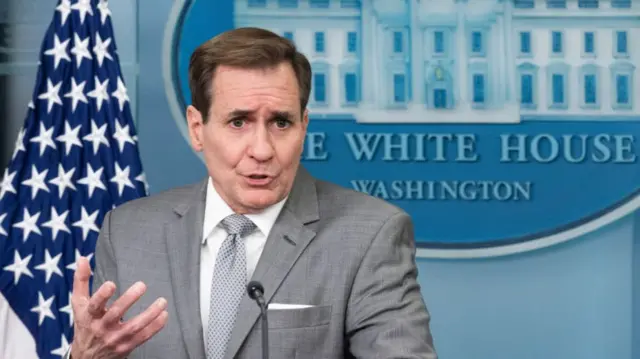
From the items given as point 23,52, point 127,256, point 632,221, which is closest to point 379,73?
point 632,221

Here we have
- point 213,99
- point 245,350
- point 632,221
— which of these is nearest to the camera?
point 245,350

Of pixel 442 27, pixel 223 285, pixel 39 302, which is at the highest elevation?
pixel 442 27

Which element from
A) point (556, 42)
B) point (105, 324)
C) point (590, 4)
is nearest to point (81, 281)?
point (105, 324)

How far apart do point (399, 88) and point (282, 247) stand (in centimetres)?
156

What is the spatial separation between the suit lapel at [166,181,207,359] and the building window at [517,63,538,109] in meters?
1.58

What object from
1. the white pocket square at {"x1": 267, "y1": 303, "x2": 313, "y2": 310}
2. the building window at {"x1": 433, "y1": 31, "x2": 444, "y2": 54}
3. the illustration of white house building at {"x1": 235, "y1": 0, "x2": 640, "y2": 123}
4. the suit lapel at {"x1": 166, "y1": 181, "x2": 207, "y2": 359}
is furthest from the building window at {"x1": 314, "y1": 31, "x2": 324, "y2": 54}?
the white pocket square at {"x1": 267, "y1": 303, "x2": 313, "y2": 310}

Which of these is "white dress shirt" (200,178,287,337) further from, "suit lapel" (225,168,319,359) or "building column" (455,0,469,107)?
"building column" (455,0,469,107)

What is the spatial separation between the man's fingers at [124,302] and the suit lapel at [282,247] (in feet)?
1.11

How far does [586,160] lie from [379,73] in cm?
83

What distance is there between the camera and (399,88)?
3643 millimetres

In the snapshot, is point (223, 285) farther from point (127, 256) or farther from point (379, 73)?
point (379, 73)

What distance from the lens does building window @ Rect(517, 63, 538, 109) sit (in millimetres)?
3578

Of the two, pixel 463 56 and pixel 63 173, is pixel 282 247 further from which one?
pixel 463 56

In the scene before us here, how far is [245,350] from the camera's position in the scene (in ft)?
6.86
